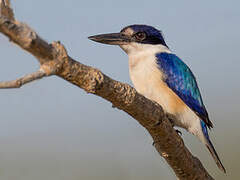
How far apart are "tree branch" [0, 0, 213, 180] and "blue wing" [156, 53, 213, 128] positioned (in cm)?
95

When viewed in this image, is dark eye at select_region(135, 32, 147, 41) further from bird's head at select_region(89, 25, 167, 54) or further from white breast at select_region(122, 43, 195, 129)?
white breast at select_region(122, 43, 195, 129)

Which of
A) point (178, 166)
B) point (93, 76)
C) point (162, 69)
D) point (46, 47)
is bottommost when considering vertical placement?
point (178, 166)

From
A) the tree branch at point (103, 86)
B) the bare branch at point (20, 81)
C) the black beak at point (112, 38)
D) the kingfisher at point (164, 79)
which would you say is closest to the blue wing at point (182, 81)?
the kingfisher at point (164, 79)

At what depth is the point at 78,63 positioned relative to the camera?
3.10m

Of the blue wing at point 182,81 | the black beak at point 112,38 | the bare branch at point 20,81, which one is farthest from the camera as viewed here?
the black beak at point 112,38

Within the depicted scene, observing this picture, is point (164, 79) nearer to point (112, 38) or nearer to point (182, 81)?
point (182, 81)

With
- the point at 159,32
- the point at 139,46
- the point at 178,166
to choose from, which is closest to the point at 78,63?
the point at 178,166

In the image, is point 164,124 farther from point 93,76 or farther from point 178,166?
point 93,76

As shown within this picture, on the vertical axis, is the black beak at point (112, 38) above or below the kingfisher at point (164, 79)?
above

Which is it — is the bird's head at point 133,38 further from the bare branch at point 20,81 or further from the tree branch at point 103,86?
the bare branch at point 20,81

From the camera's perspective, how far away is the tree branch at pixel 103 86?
270 centimetres

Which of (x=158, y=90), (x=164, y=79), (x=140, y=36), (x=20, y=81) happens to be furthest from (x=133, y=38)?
(x=20, y=81)

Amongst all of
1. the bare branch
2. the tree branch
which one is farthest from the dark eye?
the bare branch

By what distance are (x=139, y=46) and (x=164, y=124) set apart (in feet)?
6.04
